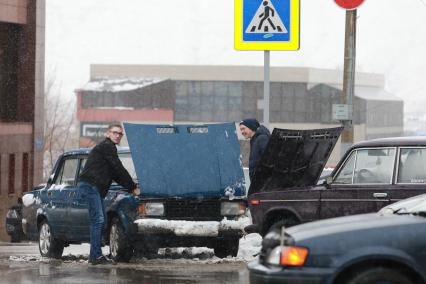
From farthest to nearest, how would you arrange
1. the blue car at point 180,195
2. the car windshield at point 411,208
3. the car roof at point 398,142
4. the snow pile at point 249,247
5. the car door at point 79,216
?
the car door at point 79,216
the snow pile at point 249,247
the blue car at point 180,195
the car roof at point 398,142
the car windshield at point 411,208

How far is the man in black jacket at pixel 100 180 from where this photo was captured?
14.3 metres

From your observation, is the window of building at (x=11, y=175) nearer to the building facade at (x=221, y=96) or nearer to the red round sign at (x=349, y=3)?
the red round sign at (x=349, y=3)

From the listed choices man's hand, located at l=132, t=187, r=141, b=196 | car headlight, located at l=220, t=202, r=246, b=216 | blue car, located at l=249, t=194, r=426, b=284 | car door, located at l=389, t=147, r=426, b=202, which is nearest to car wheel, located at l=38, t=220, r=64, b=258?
man's hand, located at l=132, t=187, r=141, b=196

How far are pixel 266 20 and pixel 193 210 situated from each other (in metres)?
2.69

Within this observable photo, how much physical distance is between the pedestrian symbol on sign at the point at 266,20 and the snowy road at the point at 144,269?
9.87 feet

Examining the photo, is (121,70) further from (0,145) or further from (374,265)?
(374,265)

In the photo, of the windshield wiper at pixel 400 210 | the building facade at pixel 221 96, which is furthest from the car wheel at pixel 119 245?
the building facade at pixel 221 96

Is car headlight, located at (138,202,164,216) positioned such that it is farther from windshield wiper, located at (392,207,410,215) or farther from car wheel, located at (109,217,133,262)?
windshield wiper, located at (392,207,410,215)

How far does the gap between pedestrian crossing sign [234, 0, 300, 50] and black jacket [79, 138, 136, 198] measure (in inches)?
86.4

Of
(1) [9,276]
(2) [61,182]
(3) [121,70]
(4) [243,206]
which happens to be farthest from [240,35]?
(3) [121,70]

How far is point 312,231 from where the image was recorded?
8508mm

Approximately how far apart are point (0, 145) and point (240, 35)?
1126 inches

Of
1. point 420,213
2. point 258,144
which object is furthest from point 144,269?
point 420,213

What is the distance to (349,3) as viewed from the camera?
67.3ft
